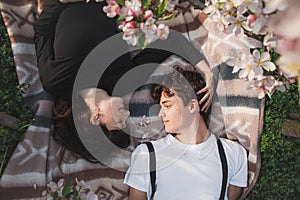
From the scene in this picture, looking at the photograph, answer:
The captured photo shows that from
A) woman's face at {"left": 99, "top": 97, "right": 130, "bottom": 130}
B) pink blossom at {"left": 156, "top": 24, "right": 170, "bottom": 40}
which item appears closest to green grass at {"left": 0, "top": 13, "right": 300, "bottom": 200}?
woman's face at {"left": 99, "top": 97, "right": 130, "bottom": 130}

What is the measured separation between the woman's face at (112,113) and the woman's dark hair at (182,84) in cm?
21

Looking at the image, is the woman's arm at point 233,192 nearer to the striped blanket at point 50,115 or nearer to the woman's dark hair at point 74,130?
the striped blanket at point 50,115

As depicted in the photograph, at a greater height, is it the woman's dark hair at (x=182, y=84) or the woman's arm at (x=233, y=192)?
the woman's dark hair at (x=182, y=84)

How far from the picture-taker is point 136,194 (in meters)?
1.94

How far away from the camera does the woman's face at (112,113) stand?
5.84 ft

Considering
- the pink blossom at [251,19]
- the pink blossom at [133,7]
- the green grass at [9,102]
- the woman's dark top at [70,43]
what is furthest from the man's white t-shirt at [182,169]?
the pink blossom at [251,19]

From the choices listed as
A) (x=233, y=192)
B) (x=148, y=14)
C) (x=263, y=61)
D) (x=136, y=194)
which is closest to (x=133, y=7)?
(x=148, y=14)

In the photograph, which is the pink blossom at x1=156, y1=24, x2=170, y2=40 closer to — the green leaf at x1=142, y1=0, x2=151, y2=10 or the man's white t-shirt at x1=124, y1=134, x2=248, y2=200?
the green leaf at x1=142, y1=0, x2=151, y2=10

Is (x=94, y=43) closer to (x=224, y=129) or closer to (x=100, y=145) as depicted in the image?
(x=100, y=145)

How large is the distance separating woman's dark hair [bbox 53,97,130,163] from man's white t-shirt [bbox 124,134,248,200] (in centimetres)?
11

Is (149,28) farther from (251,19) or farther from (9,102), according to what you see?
(9,102)

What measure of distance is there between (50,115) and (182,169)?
0.67 m

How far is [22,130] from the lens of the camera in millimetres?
2016

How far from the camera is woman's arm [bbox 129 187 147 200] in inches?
75.5
